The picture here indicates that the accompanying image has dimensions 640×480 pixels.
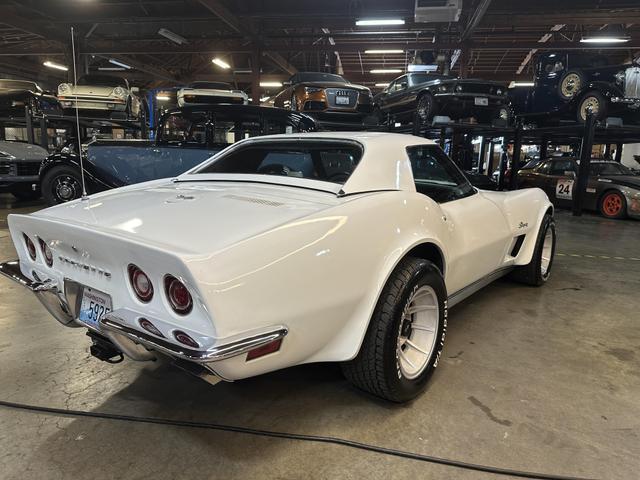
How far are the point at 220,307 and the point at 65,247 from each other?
92cm

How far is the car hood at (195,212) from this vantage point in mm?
1505

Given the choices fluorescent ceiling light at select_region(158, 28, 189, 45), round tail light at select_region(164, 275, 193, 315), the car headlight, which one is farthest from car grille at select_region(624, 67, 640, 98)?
fluorescent ceiling light at select_region(158, 28, 189, 45)

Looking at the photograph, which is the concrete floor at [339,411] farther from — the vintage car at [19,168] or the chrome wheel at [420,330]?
the vintage car at [19,168]

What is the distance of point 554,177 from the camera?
32.7 ft

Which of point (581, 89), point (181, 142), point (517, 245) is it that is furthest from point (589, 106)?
point (181, 142)

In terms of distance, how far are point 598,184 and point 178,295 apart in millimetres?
9699

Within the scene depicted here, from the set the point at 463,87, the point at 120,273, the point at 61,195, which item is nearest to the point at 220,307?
the point at 120,273

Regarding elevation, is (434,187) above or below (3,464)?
above

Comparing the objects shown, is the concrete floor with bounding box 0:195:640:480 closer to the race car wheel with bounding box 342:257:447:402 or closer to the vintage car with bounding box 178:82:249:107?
the race car wheel with bounding box 342:257:447:402

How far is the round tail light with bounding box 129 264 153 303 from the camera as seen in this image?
1.54 metres

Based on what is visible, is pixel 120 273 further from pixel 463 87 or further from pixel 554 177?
pixel 554 177

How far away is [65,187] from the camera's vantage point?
7.26 metres

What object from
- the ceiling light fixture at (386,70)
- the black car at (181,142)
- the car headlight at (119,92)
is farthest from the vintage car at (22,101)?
the ceiling light fixture at (386,70)

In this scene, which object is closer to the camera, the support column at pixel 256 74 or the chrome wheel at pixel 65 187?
the chrome wheel at pixel 65 187
